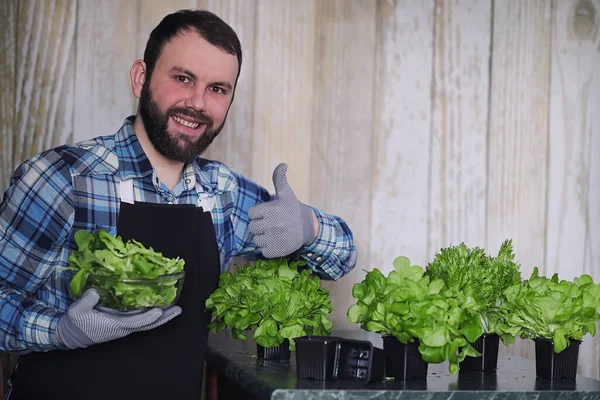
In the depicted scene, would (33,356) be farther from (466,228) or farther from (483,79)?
(483,79)

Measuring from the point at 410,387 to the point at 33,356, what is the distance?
87 centimetres

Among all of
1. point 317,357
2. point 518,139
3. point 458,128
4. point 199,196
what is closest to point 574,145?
point 518,139

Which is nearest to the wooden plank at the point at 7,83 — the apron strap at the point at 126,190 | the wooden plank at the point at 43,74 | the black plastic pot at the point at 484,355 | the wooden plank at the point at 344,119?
the wooden plank at the point at 43,74

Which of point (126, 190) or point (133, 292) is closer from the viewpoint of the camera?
point (133, 292)

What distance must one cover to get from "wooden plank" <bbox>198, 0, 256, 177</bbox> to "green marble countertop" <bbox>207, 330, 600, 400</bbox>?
88 centimetres

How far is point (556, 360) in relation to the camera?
60.7 inches

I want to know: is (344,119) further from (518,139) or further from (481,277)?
(481,277)

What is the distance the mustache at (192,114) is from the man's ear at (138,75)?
0.13 m

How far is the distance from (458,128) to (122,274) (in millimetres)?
1537

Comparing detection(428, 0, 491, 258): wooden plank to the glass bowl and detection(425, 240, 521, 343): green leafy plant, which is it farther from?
the glass bowl

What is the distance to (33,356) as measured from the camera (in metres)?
1.74

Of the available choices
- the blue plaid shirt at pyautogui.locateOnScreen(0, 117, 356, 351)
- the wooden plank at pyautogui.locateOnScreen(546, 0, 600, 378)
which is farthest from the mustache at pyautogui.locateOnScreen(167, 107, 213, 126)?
the wooden plank at pyautogui.locateOnScreen(546, 0, 600, 378)

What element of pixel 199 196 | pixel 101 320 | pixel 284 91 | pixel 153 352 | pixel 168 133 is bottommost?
pixel 153 352

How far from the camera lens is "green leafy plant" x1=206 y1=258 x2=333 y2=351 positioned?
160 cm
